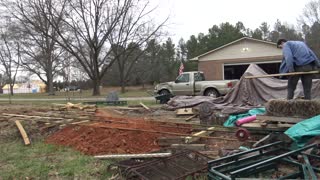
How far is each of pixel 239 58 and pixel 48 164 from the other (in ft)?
105

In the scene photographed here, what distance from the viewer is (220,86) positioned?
20438 millimetres

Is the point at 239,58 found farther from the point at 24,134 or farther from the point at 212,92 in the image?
the point at 24,134

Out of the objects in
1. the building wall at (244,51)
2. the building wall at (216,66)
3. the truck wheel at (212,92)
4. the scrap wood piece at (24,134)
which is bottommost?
the scrap wood piece at (24,134)

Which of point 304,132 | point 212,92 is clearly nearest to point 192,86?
point 212,92

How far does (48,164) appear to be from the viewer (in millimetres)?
6293

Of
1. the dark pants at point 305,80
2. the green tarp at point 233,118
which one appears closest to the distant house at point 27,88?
the green tarp at point 233,118

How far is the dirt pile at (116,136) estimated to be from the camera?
→ 23.0ft

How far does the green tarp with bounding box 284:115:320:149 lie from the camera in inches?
210

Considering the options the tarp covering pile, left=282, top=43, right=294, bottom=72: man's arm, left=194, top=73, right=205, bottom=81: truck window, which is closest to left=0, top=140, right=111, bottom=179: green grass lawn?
left=282, top=43, right=294, bottom=72: man's arm

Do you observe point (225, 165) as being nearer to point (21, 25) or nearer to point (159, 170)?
point (159, 170)

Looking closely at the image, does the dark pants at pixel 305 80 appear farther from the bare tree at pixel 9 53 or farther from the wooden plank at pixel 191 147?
the bare tree at pixel 9 53

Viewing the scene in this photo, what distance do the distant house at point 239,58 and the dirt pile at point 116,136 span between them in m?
27.9

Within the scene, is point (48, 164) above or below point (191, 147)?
below

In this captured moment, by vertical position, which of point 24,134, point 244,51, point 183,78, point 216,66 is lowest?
point 24,134
